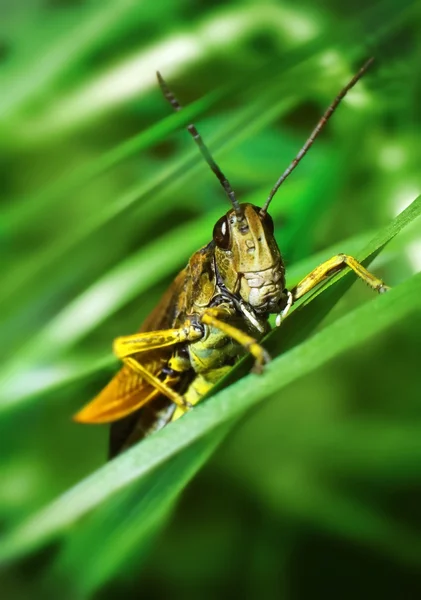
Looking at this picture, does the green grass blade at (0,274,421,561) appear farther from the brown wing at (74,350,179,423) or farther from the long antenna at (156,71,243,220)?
the brown wing at (74,350,179,423)

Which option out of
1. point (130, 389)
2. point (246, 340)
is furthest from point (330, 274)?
point (130, 389)

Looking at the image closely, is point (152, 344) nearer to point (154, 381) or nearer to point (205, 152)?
point (154, 381)

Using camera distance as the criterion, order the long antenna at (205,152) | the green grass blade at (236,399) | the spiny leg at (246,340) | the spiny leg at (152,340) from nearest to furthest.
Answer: the green grass blade at (236,399) < the spiny leg at (246,340) < the long antenna at (205,152) < the spiny leg at (152,340)

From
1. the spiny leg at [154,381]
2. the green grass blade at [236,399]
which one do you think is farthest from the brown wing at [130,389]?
the green grass blade at [236,399]

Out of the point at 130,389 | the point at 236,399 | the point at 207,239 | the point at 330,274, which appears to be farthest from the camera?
the point at 207,239

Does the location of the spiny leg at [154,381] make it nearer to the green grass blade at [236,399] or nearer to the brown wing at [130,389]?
the brown wing at [130,389]

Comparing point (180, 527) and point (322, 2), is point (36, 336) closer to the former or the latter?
point (180, 527)

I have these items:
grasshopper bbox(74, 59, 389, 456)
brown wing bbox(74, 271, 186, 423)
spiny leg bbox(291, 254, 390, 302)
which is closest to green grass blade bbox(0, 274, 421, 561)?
grasshopper bbox(74, 59, 389, 456)
